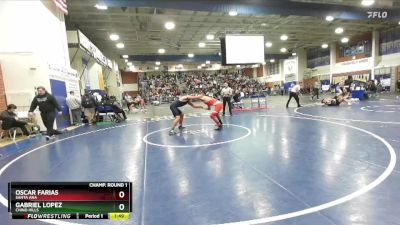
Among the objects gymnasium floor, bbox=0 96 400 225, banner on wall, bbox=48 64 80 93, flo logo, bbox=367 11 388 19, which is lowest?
gymnasium floor, bbox=0 96 400 225

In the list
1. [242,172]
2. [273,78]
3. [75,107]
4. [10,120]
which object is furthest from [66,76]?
[273,78]

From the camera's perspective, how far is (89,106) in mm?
13539

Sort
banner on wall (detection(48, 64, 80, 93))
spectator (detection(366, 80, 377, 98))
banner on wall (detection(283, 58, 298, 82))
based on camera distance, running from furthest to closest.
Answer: banner on wall (detection(283, 58, 298, 82)), spectator (detection(366, 80, 377, 98)), banner on wall (detection(48, 64, 80, 93))

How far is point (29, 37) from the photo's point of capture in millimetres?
10461

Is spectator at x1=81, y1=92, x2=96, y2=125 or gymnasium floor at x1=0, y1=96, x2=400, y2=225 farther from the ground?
spectator at x1=81, y1=92, x2=96, y2=125

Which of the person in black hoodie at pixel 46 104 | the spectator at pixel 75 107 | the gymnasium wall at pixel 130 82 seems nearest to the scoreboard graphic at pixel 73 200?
the person in black hoodie at pixel 46 104

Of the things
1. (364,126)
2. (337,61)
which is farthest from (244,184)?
(337,61)

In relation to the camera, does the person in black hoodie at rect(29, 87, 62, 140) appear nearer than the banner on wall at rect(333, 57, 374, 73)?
Yes

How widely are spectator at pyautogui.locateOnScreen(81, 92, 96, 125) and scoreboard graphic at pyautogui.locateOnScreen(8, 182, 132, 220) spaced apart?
1272 centimetres

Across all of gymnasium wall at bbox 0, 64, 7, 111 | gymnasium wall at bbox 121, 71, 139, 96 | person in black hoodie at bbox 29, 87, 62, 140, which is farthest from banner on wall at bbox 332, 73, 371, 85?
gymnasium wall at bbox 121, 71, 139, 96

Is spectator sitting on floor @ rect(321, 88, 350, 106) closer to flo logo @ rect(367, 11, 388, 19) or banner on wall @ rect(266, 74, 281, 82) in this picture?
flo logo @ rect(367, 11, 388, 19)

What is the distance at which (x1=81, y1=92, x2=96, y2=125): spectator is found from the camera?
13423 mm

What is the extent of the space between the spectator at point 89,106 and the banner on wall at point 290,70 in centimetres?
2968

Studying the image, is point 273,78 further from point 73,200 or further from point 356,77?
point 73,200
